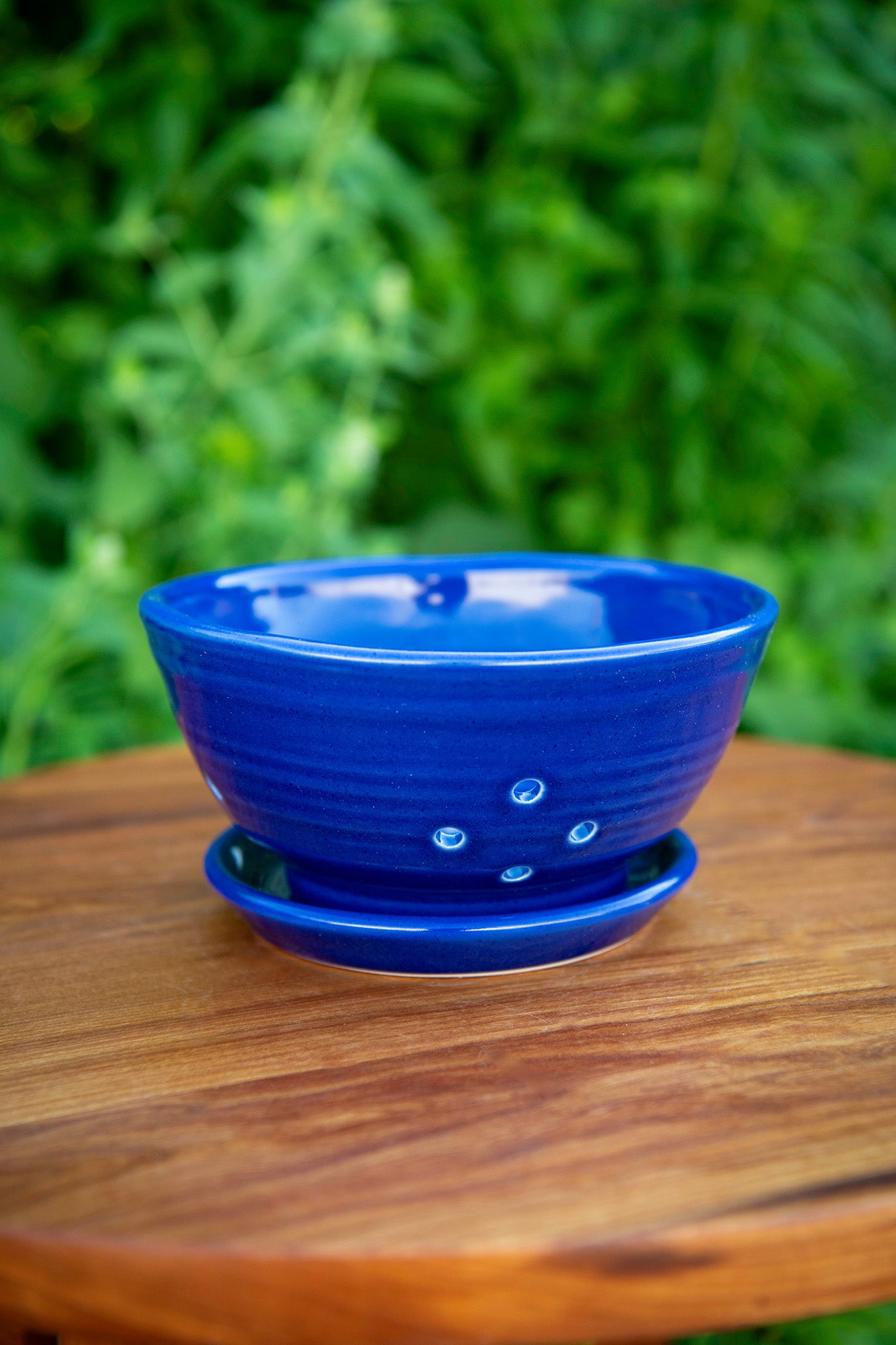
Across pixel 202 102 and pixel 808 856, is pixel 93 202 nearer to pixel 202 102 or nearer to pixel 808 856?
pixel 202 102

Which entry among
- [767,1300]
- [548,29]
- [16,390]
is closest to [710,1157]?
[767,1300]

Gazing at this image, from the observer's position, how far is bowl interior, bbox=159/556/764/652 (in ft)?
2.13

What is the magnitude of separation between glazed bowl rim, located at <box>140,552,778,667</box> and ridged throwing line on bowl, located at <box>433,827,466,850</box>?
0.07 m

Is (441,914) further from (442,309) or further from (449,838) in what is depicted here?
(442,309)

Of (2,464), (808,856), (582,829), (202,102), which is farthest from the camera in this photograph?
(202,102)

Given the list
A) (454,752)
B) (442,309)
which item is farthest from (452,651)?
(442,309)

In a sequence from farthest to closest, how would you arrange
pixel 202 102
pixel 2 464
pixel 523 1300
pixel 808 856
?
pixel 202 102 < pixel 2 464 < pixel 808 856 < pixel 523 1300

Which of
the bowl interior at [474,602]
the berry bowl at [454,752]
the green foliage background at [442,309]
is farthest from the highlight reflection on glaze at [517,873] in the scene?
the green foliage background at [442,309]

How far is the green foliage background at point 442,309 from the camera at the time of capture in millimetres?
1479

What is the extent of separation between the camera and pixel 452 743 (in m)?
0.43

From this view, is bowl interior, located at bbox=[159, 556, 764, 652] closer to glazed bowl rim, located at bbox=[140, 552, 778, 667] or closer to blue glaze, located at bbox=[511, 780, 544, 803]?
glazed bowl rim, located at bbox=[140, 552, 778, 667]

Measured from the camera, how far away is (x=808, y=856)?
2.22 ft

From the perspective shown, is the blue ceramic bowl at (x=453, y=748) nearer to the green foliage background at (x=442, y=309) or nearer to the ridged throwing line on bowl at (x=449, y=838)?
the ridged throwing line on bowl at (x=449, y=838)

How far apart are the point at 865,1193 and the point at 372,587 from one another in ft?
1.39
